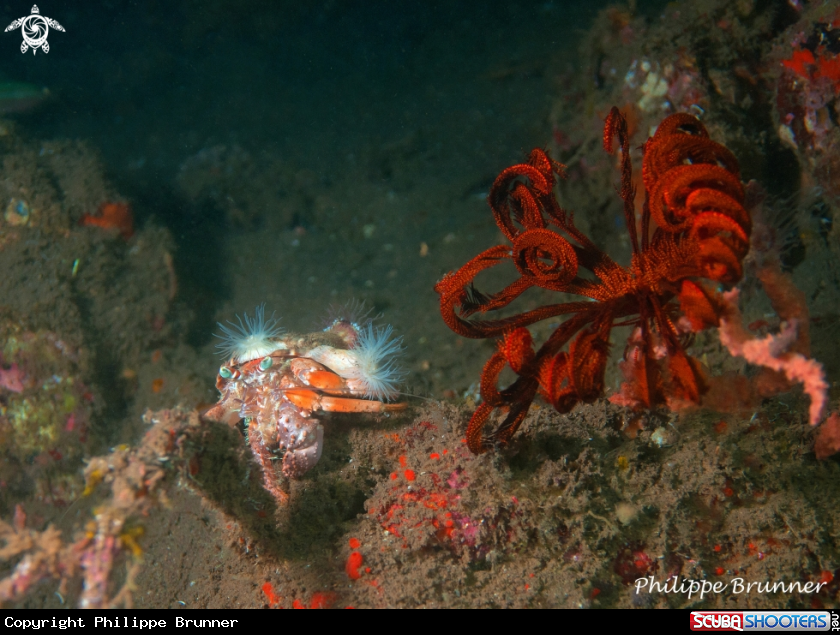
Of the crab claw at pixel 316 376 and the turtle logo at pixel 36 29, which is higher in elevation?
the turtle logo at pixel 36 29

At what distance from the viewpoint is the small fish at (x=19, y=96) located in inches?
388

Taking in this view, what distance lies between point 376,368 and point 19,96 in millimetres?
13166

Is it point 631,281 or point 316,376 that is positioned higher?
point 631,281

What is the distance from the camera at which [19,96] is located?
10.4m

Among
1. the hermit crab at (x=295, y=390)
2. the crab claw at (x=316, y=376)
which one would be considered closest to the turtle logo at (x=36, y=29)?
the hermit crab at (x=295, y=390)

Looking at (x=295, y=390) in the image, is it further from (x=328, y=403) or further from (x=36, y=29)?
(x=36, y=29)

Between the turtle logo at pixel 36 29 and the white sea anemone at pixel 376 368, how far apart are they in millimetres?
16243

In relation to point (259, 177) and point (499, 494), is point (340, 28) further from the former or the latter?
point (499, 494)

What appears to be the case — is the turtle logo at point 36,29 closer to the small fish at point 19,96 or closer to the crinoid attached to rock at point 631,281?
the small fish at point 19,96

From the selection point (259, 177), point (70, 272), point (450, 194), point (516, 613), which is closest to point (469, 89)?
point (450, 194)

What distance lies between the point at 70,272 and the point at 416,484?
20.5ft

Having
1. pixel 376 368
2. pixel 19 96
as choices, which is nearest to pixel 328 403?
pixel 376 368

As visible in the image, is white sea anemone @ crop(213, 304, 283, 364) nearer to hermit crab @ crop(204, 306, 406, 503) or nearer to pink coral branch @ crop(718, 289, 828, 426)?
hermit crab @ crop(204, 306, 406, 503)

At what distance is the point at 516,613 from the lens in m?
2.15
